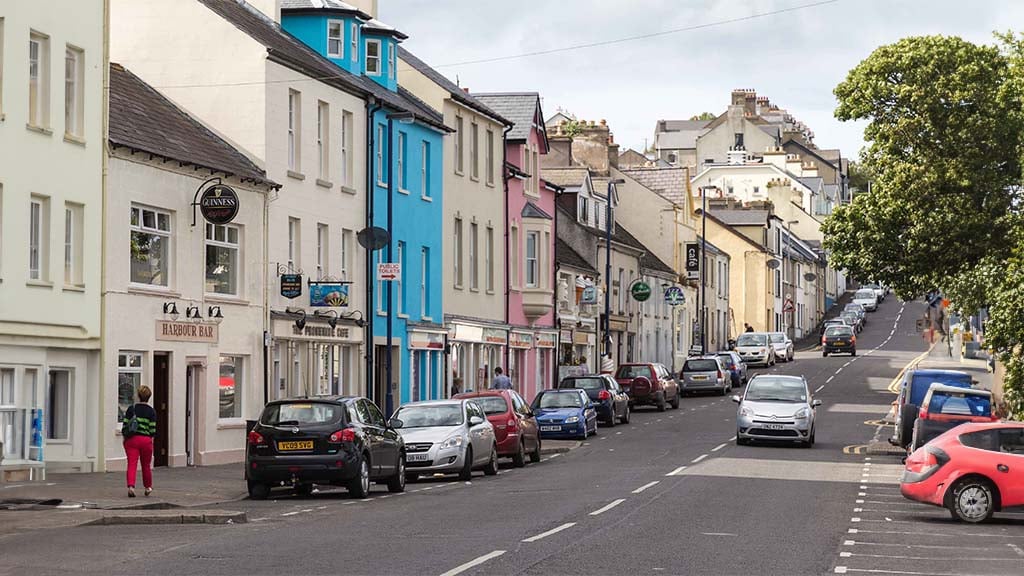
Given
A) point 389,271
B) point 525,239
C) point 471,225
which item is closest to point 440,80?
point 471,225

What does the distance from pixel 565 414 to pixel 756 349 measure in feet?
138

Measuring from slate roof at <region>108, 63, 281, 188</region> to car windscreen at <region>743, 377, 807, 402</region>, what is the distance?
12.9 metres

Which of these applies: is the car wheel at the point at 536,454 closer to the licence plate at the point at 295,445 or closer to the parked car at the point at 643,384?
the licence plate at the point at 295,445

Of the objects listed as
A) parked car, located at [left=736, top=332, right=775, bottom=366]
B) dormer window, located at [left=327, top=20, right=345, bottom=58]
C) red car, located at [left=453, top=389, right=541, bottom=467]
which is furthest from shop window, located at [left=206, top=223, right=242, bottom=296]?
parked car, located at [left=736, top=332, right=775, bottom=366]

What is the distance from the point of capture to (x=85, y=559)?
1658 centimetres

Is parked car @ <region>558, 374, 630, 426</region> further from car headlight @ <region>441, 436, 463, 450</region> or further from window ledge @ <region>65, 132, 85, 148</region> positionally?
window ledge @ <region>65, 132, 85, 148</region>

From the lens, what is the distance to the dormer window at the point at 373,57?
49.0 metres

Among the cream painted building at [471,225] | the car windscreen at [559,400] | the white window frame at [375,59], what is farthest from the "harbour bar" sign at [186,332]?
the cream painted building at [471,225]

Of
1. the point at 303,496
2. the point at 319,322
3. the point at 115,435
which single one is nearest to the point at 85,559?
the point at 303,496

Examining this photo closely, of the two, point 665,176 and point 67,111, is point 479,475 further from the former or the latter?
point 665,176

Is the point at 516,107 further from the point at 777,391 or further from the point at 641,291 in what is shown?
the point at 777,391

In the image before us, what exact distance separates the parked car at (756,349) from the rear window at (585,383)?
35.4 metres

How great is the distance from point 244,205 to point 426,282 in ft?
47.1

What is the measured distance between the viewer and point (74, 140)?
101ft
